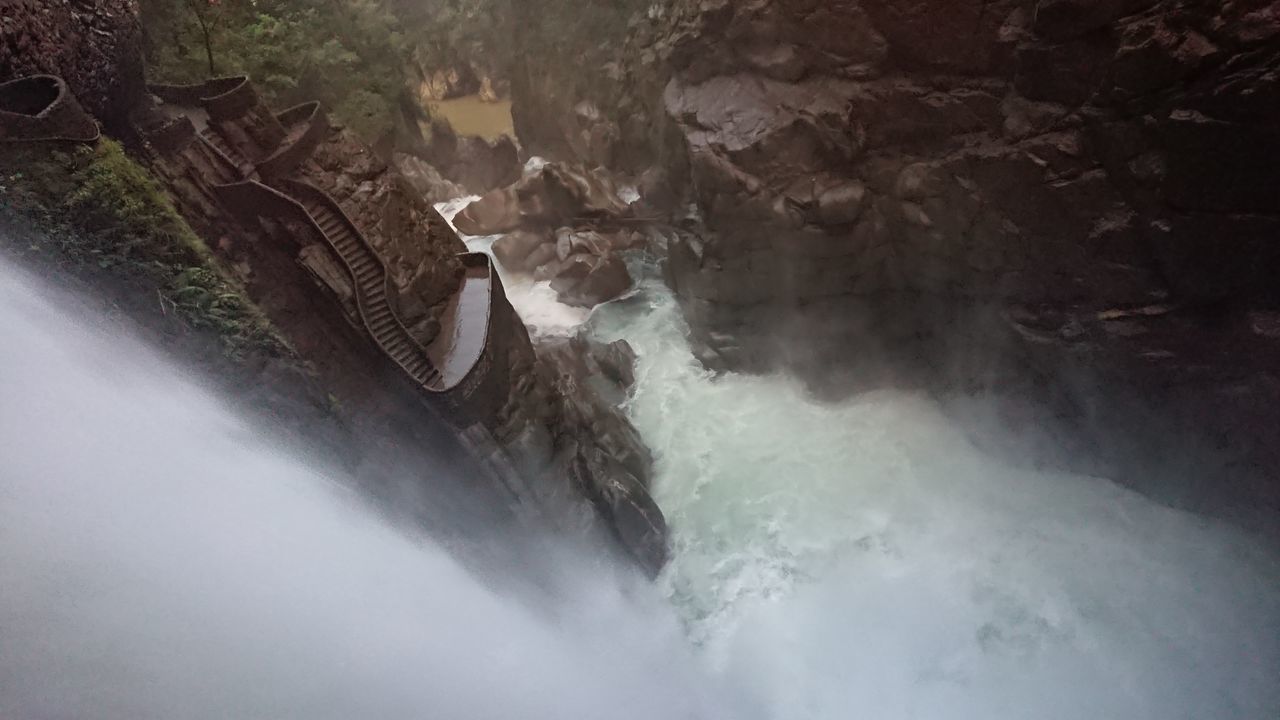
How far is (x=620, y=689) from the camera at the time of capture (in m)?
11.1

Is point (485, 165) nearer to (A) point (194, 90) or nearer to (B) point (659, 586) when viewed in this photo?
(A) point (194, 90)

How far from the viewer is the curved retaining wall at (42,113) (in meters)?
7.39

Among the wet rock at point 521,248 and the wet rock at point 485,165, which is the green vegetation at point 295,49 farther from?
the wet rock at point 521,248

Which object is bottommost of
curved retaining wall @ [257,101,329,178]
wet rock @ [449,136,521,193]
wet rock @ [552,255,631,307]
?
wet rock @ [552,255,631,307]

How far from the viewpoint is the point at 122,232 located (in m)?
8.37

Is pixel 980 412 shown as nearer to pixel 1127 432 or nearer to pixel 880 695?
pixel 1127 432

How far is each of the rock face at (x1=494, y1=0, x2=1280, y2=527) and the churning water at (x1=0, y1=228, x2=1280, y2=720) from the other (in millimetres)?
2078

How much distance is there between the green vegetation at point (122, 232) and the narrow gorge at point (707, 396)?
1.8 inches

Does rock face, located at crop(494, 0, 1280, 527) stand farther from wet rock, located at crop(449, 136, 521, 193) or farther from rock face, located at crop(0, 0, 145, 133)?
rock face, located at crop(0, 0, 145, 133)

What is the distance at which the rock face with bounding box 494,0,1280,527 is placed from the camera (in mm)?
9297

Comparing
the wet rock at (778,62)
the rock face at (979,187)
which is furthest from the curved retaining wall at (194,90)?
the wet rock at (778,62)

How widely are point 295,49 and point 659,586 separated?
52.8ft

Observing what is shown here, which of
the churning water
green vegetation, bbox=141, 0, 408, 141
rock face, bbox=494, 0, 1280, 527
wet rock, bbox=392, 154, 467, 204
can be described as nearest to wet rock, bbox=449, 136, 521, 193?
wet rock, bbox=392, 154, 467, 204

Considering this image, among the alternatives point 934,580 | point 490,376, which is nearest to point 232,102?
→ point 490,376
